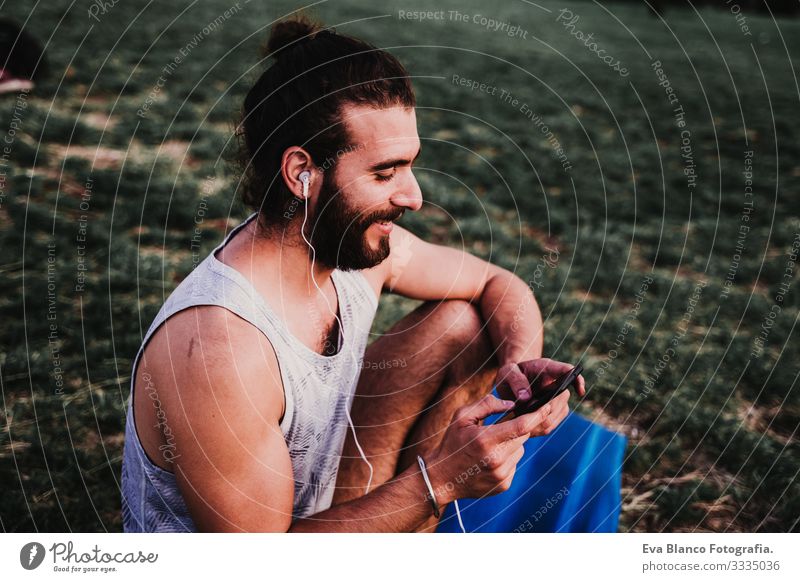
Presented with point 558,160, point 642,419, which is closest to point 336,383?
point 642,419

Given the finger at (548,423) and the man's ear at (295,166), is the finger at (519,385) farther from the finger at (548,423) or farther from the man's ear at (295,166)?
the man's ear at (295,166)

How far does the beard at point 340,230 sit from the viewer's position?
1572 millimetres

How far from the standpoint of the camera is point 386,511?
1.56 m

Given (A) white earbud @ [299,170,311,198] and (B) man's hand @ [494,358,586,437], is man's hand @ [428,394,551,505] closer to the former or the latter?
(B) man's hand @ [494,358,586,437]

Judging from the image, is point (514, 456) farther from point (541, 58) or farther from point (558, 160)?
point (541, 58)

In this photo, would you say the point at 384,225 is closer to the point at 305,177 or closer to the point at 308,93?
the point at 305,177

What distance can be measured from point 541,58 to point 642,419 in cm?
657

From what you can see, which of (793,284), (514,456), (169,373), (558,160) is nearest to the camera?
(169,373)

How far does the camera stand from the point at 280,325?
1521mm
